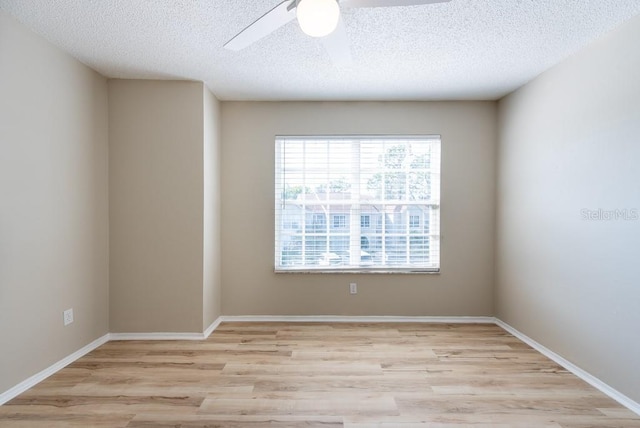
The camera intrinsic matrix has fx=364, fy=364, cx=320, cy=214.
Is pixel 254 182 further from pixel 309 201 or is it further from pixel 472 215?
Result: pixel 472 215

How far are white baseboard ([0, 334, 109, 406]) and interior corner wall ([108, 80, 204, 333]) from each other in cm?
25

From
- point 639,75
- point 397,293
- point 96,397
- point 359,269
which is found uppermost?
point 639,75

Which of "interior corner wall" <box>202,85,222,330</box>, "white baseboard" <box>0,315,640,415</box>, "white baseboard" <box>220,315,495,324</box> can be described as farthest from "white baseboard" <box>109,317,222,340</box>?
"white baseboard" <box>220,315,495,324</box>

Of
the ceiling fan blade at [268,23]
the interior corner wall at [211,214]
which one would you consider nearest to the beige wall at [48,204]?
the interior corner wall at [211,214]

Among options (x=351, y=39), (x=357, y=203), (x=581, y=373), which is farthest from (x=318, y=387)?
(x=351, y=39)

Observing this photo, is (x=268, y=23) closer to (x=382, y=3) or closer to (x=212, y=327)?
(x=382, y=3)

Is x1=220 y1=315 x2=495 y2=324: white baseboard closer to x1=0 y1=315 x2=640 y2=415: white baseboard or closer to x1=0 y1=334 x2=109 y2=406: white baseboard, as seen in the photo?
x1=0 y1=315 x2=640 y2=415: white baseboard

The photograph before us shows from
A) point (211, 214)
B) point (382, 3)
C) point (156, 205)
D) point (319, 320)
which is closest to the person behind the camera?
point (382, 3)

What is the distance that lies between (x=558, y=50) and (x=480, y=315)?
106 inches

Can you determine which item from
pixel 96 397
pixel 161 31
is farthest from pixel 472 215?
pixel 96 397

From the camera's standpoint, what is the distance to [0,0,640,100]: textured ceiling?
2.23 m

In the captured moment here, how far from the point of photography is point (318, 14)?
5.02ft

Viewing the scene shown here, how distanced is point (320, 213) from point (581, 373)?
8.78ft

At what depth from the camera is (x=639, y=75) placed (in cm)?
225
